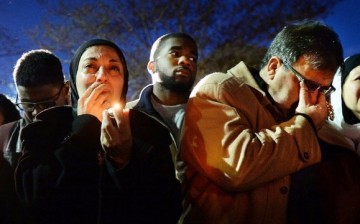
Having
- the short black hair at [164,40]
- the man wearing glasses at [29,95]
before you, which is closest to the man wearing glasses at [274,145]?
the man wearing glasses at [29,95]

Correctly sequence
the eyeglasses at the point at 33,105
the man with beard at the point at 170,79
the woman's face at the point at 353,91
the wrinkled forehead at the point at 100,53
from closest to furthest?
1. the wrinkled forehead at the point at 100,53
2. the woman's face at the point at 353,91
3. the eyeglasses at the point at 33,105
4. the man with beard at the point at 170,79

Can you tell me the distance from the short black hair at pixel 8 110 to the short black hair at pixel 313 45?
3.16 m

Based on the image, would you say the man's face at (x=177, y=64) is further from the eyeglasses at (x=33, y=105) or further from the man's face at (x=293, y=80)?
the man's face at (x=293, y=80)

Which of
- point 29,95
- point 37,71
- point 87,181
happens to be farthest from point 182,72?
point 87,181

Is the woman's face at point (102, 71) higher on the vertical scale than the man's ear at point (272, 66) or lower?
higher

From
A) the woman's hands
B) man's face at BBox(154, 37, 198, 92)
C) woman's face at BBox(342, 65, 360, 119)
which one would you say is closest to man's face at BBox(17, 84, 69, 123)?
man's face at BBox(154, 37, 198, 92)

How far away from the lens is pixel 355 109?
3.34 meters

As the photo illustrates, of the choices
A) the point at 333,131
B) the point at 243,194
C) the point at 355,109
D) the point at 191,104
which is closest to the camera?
the point at 243,194

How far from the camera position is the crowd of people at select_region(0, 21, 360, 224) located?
2.24 metres

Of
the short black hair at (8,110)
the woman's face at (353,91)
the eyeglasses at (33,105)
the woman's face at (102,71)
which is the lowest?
the woman's face at (353,91)

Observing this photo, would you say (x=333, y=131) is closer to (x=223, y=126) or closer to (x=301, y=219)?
(x=301, y=219)

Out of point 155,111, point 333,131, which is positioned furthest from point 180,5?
point 333,131

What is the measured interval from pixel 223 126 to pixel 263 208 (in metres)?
0.55

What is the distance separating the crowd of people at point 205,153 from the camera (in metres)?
2.24
